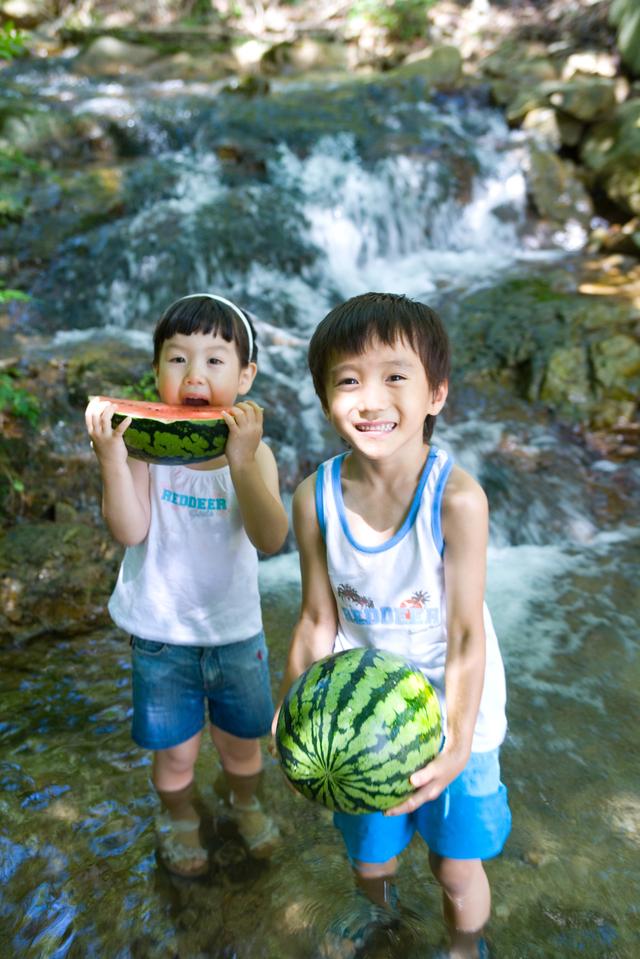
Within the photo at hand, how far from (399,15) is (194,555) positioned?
17868 mm

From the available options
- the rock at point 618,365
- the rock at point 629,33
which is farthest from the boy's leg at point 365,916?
the rock at point 629,33

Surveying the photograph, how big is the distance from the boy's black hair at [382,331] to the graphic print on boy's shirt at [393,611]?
59cm

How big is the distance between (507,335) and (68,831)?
243 inches

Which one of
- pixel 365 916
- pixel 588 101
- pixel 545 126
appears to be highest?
pixel 588 101

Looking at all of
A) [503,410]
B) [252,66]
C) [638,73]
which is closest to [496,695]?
[503,410]

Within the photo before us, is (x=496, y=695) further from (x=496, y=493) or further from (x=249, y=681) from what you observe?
(x=496, y=493)

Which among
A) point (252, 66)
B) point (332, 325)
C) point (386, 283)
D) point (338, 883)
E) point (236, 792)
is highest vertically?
point (252, 66)

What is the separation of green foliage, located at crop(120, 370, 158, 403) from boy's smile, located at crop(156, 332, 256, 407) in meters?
2.56

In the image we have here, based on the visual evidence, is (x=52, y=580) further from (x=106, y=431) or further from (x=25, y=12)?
(x=25, y=12)

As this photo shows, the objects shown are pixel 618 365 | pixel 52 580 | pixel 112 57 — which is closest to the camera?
pixel 52 580

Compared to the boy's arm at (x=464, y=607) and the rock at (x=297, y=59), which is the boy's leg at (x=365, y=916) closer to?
the boy's arm at (x=464, y=607)

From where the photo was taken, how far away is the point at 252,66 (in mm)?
15430

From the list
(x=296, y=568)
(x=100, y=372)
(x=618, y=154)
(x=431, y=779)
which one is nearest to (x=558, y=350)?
(x=296, y=568)

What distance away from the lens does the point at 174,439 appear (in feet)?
7.09
